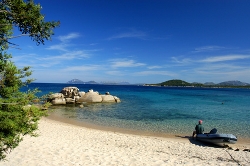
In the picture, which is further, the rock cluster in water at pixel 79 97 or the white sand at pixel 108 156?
the rock cluster in water at pixel 79 97

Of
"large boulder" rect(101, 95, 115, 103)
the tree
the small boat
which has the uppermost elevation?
the tree

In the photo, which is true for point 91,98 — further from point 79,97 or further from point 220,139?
point 220,139

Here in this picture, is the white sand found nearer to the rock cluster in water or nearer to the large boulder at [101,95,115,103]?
the rock cluster in water

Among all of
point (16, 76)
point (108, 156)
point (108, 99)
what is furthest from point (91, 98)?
point (16, 76)

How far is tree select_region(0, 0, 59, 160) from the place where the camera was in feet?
16.9

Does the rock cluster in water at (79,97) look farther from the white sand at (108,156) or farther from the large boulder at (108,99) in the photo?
the white sand at (108,156)

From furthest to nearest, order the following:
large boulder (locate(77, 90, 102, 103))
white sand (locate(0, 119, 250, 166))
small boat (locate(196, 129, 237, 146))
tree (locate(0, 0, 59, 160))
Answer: large boulder (locate(77, 90, 102, 103)) → small boat (locate(196, 129, 237, 146)) → white sand (locate(0, 119, 250, 166)) → tree (locate(0, 0, 59, 160))

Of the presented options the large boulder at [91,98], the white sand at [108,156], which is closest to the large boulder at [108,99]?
the large boulder at [91,98]

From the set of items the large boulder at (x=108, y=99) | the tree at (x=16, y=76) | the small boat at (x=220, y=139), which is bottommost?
the small boat at (x=220, y=139)

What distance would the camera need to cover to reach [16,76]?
5.27 m

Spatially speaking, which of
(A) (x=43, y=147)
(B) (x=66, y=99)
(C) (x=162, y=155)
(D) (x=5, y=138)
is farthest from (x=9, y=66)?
(B) (x=66, y=99)

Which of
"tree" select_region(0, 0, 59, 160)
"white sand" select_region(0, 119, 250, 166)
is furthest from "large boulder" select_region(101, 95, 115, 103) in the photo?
"tree" select_region(0, 0, 59, 160)

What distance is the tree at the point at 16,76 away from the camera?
202 inches

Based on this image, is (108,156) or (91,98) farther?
(91,98)
